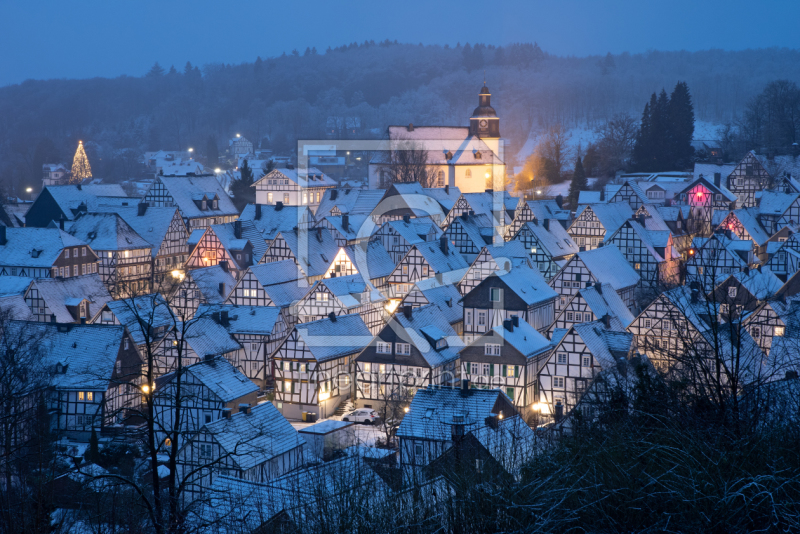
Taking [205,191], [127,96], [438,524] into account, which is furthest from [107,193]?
[127,96]

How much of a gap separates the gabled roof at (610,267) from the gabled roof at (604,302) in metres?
4.63

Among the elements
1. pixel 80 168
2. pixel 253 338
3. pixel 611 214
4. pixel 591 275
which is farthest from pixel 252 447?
pixel 80 168

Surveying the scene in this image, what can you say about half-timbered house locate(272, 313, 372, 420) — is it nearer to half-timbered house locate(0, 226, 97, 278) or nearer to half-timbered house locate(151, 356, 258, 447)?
half-timbered house locate(151, 356, 258, 447)

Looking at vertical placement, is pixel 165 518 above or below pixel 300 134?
below

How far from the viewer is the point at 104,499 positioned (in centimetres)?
1941

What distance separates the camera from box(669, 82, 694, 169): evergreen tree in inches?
3036

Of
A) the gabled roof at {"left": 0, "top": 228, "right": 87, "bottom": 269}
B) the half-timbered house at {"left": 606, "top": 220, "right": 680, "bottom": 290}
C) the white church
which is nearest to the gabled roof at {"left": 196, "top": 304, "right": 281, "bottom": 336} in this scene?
the gabled roof at {"left": 0, "top": 228, "right": 87, "bottom": 269}

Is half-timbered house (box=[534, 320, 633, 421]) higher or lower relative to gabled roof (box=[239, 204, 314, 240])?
lower

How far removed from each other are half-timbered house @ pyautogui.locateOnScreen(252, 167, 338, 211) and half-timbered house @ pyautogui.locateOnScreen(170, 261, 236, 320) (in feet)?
89.1

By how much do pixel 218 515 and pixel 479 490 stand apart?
6.97 m

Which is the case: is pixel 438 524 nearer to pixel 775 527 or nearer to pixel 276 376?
pixel 775 527

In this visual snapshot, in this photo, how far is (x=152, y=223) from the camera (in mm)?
55281

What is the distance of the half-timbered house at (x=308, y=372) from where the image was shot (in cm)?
3161

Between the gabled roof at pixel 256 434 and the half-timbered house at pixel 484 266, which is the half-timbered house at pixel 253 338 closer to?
the gabled roof at pixel 256 434
